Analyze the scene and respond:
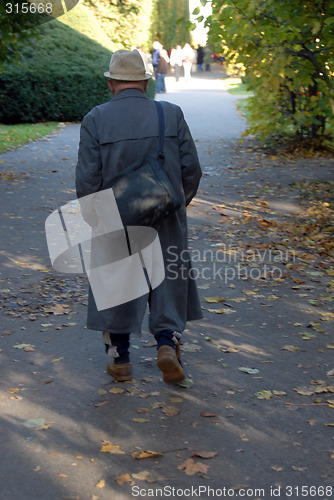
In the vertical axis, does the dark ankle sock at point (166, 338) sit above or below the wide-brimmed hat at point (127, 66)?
below

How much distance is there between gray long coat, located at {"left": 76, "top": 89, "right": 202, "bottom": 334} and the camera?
418cm

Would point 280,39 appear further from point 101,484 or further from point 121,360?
point 101,484

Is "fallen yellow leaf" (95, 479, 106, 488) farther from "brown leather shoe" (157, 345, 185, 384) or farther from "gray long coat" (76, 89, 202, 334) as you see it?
"gray long coat" (76, 89, 202, 334)

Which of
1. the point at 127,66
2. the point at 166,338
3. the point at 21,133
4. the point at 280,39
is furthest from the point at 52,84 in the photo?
the point at 166,338

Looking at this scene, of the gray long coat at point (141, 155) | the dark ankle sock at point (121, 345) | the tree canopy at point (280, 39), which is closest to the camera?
the gray long coat at point (141, 155)

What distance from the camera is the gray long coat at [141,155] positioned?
165 inches

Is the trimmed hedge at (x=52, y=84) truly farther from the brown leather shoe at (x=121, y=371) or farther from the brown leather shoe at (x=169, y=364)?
the brown leather shoe at (x=169, y=364)

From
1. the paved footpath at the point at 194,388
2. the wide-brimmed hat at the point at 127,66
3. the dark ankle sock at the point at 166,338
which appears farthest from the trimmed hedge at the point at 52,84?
the dark ankle sock at the point at 166,338

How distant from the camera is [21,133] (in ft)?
53.8

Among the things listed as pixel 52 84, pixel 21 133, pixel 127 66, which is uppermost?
pixel 127 66

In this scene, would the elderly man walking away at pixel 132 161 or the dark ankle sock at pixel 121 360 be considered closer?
the elderly man walking away at pixel 132 161

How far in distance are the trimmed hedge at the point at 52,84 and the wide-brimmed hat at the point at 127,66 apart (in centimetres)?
1426

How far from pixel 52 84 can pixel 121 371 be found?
15621 mm

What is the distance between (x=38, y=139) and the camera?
1602 cm
